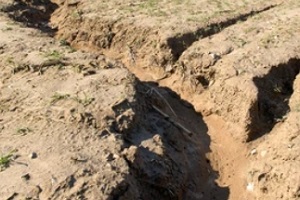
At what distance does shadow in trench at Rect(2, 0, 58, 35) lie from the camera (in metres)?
12.4

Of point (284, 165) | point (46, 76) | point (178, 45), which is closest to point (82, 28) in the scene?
point (178, 45)

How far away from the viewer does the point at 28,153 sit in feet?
20.9

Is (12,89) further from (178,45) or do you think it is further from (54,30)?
(54,30)

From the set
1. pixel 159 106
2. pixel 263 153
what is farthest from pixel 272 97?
pixel 159 106

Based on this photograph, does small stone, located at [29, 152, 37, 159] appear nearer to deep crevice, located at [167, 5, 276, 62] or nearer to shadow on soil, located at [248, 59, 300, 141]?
Answer: shadow on soil, located at [248, 59, 300, 141]

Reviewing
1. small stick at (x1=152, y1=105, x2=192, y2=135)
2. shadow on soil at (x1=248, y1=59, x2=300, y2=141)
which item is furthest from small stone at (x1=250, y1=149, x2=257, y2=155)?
small stick at (x1=152, y1=105, x2=192, y2=135)

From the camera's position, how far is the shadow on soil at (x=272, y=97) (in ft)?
26.5

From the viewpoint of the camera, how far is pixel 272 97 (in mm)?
8398

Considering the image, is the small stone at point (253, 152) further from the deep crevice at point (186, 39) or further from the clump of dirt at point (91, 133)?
the deep crevice at point (186, 39)

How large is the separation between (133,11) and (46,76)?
160 inches

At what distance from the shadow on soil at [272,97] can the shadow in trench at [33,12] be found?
6.37 metres

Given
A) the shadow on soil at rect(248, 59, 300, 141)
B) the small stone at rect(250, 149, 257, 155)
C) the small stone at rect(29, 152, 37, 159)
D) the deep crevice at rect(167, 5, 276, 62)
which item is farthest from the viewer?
the deep crevice at rect(167, 5, 276, 62)

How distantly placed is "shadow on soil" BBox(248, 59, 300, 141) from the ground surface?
0.07 ft

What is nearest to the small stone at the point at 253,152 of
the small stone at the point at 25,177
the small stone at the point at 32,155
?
the small stone at the point at 32,155
